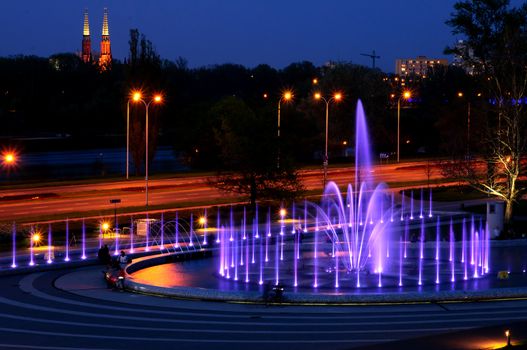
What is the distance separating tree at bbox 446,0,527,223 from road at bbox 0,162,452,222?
1319 cm

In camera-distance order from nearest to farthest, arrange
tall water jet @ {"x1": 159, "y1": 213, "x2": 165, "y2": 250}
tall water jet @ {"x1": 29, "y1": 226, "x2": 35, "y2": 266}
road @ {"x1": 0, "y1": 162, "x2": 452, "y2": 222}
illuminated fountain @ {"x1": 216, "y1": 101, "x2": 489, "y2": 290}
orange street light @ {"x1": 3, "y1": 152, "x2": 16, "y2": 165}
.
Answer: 1. illuminated fountain @ {"x1": 216, "y1": 101, "x2": 489, "y2": 290}
2. tall water jet @ {"x1": 29, "y1": 226, "x2": 35, "y2": 266}
3. tall water jet @ {"x1": 159, "y1": 213, "x2": 165, "y2": 250}
4. road @ {"x1": 0, "y1": 162, "x2": 452, "y2": 222}
5. orange street light @ {"x1": 3, "y1": 152, "x2": 16, "y2": 165}

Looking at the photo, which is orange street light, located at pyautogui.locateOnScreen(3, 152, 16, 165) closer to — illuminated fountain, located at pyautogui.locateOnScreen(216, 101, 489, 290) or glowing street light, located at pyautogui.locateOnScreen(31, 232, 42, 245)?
illuminated fountain, located at pyautogui.locateOnScreen(216, 101, 489, 290)

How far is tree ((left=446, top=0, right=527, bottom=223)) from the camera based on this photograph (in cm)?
3762

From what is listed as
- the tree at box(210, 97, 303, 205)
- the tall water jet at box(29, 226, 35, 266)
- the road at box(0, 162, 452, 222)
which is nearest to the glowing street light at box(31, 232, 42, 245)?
the tall water jet at box(29, 226, 35, 266)

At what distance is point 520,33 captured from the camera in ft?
128

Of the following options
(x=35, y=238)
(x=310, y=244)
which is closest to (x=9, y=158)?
(x=35, y=238)

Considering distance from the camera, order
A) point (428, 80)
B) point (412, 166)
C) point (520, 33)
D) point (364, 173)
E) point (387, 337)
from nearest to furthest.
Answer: point (387, 337) < point (520, 33) < point (364, 173) < point (412, 166) < point (428, 80)

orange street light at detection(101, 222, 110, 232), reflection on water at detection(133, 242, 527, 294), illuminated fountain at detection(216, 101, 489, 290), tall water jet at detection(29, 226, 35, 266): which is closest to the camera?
reflection on water at detection(133, 242, 527, 294)

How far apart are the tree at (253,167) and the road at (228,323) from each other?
1867cm

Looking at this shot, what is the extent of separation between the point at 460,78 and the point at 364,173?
50.8 metres

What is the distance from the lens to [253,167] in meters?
42.3

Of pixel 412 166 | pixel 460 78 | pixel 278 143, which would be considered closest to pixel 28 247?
pixel 278 143

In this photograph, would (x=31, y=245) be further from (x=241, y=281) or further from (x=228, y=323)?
(x=228, y=323)

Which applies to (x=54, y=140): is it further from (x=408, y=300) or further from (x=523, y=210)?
(x=408, y=300)
